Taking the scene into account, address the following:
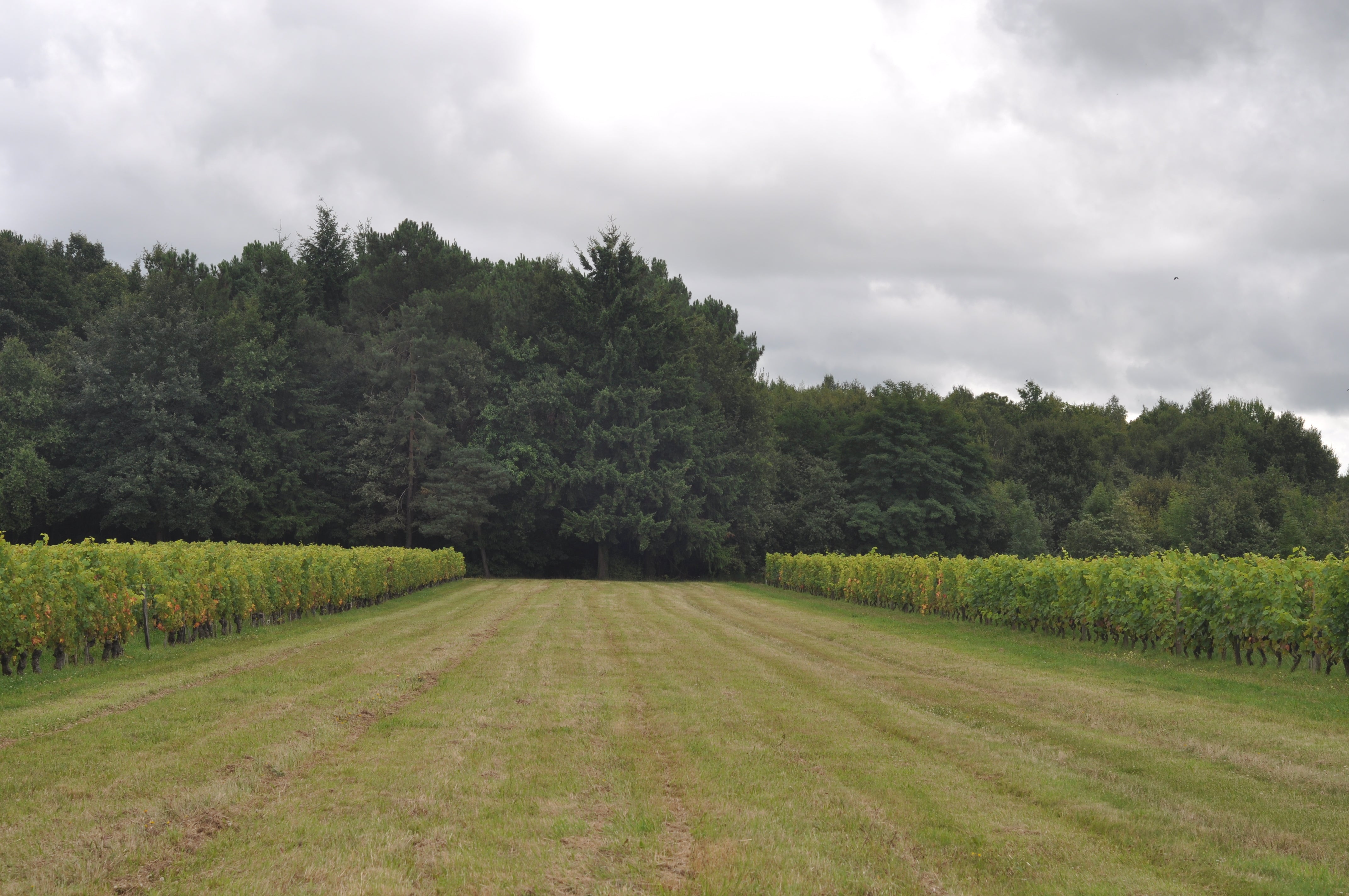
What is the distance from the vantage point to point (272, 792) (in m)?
5.84

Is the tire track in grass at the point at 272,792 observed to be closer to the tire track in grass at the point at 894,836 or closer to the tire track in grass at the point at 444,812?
the tire track in grass at the point at 444,812

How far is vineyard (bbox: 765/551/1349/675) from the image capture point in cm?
1195

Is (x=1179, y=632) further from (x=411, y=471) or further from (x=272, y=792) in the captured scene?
(x=411, y=471)

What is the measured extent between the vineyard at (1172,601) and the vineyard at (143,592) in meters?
15.5

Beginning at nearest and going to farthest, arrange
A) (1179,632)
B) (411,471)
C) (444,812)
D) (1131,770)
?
(444,812)
(1131,770)
(1179,632)
(411,471)

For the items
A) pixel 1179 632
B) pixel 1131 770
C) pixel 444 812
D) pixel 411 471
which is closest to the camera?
pixel 444 812

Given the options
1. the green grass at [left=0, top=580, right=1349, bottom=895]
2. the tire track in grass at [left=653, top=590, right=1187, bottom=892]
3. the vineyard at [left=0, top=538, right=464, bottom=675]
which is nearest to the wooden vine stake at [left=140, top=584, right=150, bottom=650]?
the vineyard at [left=0, top=538, right=464, bottom=675]

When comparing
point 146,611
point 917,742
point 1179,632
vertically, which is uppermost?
point 146,611

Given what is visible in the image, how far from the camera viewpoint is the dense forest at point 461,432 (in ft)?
144

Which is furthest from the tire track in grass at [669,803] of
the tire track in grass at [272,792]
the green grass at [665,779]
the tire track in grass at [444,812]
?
the tire track in grass at [272,792]

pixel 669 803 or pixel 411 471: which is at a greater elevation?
pixel 411 471

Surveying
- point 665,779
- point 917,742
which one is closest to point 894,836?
point 665,779

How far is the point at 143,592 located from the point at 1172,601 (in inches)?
640

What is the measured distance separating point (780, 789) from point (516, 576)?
46803 mm
